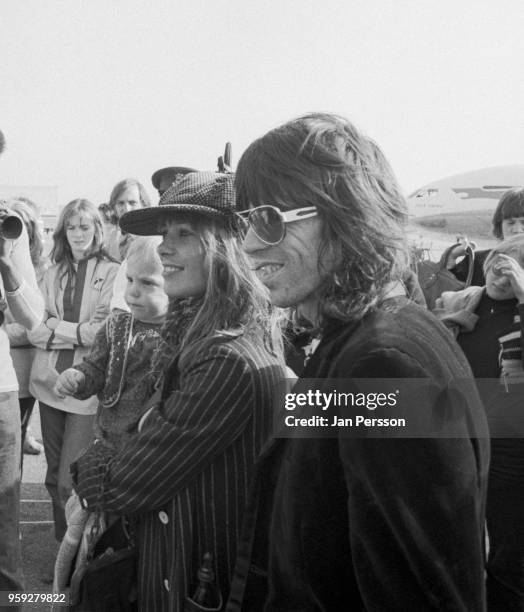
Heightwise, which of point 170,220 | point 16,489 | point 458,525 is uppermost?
point 170,220

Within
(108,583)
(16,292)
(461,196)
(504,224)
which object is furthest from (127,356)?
(461,196)

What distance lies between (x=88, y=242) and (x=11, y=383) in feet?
4.55

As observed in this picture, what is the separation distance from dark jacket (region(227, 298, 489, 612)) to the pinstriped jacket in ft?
1.06

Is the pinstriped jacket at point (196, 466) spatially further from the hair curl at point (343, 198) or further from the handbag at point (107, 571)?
the hair curl at point (343, 198)

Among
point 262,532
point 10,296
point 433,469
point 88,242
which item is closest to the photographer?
point 433,469

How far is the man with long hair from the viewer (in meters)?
0.80

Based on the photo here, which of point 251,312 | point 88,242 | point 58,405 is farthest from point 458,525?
point 88,242

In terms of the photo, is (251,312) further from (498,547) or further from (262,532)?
(498,547)

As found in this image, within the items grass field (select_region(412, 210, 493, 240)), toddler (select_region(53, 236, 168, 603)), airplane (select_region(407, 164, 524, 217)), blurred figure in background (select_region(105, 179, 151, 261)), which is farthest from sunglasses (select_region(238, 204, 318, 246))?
grass field (select_region(412, 210, 493, 240))

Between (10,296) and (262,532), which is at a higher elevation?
(10,296)

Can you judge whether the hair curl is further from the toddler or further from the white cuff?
the white cuff

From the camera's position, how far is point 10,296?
2.39m

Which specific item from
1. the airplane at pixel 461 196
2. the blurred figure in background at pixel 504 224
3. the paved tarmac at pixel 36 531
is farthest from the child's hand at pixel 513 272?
the airplane at pixel 461 196

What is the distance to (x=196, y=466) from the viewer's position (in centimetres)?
132
